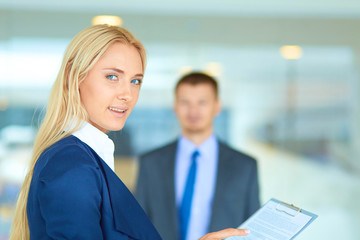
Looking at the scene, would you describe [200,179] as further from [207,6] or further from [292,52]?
[292,52]

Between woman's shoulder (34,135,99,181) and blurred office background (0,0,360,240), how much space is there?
3429mm

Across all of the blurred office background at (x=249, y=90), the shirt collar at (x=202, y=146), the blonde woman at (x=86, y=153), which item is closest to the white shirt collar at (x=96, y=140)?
the blonde woman at (x=86, y=153)

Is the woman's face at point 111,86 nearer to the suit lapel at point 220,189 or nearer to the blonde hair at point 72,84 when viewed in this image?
the blonde hair at point 72,84

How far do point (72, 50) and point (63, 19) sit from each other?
3.51 metres

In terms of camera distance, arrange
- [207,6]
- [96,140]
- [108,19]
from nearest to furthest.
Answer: [96,140] → [207,6] → [108,19]

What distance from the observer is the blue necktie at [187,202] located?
2.51 meters

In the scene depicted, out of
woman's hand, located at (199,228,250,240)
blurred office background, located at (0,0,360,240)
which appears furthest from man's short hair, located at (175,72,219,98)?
blurred office background, located at (0,0,360,240)

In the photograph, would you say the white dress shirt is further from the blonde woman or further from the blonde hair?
the blonde hair

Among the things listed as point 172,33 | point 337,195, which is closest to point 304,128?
point 337,195

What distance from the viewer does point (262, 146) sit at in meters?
4.86

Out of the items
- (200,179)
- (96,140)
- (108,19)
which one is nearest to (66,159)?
(96,140)

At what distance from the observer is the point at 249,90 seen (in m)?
4.80

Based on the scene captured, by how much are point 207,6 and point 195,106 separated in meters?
1.81

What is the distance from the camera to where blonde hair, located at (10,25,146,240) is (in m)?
1.31
